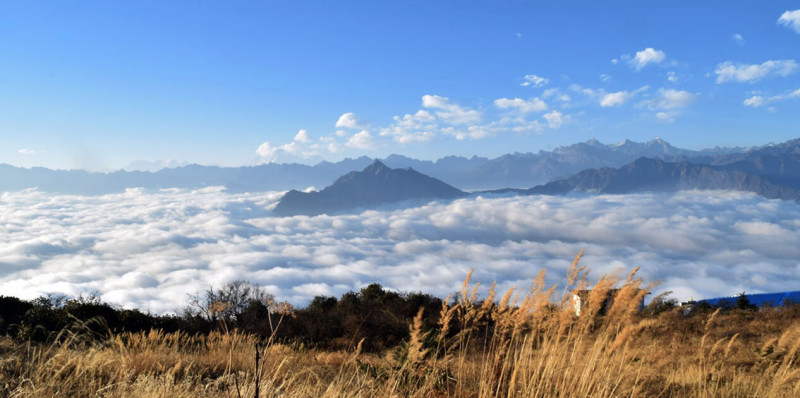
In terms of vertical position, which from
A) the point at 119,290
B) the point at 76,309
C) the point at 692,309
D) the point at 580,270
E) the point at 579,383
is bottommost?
the point at 119,290

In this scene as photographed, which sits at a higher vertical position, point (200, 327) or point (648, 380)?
point (648, 380)

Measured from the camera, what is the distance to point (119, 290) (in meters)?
182

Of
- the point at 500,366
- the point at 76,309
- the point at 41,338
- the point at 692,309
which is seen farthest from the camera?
the point at 692,309

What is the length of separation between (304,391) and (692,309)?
84.6 ft

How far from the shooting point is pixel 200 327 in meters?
19.2

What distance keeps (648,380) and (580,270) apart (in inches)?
136

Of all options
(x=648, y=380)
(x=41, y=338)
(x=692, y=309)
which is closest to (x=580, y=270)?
(x=648, y=380)

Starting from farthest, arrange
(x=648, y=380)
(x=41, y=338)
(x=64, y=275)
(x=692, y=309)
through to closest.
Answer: (x=64, y=275), (x=692, y=309), (x=41, y=338), (x=648, y=380)

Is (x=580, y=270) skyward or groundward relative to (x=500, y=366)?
skyward

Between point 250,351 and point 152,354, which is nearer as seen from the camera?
point 152,354

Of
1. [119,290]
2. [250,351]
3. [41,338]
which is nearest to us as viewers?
[250,351]

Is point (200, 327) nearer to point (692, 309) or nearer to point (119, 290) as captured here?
point (692, 309)

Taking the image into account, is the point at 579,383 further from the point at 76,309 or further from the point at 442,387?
the point at 76,309

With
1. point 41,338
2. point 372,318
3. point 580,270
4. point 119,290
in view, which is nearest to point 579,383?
point 580,270
